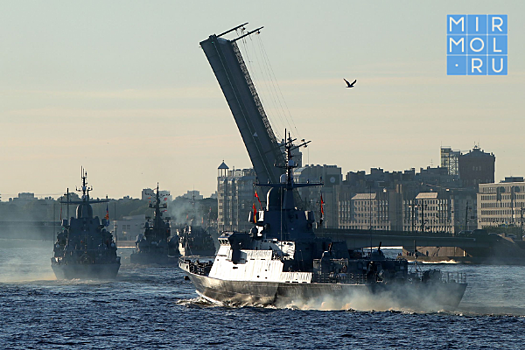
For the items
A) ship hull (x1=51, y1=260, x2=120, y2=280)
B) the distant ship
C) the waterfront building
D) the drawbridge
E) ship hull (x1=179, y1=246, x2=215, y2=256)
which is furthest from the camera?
the waterfront building

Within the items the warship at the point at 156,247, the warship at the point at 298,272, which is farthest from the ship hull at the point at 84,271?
the warship at the point at 156,247

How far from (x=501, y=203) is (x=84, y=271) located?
118 meters

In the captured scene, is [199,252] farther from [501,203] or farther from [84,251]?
[501,203]

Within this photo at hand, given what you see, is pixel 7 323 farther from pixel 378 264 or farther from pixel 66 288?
pixel 66 288

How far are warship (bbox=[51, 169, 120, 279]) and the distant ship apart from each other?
1351 inches

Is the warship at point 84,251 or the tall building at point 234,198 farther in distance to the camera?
the tall building at point 234,198

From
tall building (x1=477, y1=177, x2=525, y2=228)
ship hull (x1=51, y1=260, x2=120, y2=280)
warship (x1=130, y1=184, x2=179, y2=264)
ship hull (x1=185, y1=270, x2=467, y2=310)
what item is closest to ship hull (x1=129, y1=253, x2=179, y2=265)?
warship (x1=130, y1=184, x2=179, y2=264)

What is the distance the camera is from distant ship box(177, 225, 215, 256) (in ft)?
339

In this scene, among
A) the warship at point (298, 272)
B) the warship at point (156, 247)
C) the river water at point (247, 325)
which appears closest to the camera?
the river water at point (247, 325)

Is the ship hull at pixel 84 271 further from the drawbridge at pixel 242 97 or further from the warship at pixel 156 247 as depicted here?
the warship at pixel 156 247

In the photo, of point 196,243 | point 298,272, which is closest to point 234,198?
point 196,243

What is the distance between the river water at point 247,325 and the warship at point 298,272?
2.07 ft

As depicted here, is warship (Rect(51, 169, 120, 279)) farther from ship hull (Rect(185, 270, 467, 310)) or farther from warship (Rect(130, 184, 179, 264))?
ship hull (Rect(185, 270, 467, 310))

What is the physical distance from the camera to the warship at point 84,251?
6481cm
